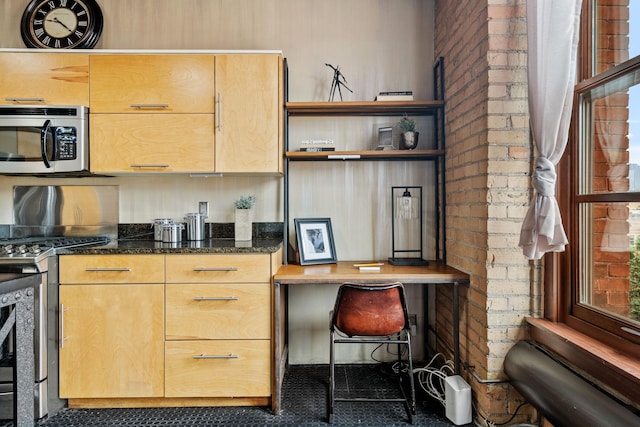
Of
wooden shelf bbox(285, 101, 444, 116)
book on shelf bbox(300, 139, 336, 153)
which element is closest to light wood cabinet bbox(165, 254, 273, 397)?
book on shelf bbox(300, 139, 336, 153)

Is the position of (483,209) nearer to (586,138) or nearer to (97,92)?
(586,138)

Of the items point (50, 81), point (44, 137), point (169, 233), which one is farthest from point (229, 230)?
point (50, 81)

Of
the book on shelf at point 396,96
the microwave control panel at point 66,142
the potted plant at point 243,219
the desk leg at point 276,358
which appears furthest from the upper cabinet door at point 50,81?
the book on shelf at point 396,96

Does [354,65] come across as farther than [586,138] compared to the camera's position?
Yes

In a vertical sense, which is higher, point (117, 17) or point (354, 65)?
point (117, 17)

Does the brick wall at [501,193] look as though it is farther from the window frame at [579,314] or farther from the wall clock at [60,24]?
the wall clock at [60,24]

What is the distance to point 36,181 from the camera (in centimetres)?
268

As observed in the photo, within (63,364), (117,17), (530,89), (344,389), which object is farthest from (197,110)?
(344,389)

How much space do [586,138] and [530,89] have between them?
1.10 feet

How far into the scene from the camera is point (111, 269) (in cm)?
207

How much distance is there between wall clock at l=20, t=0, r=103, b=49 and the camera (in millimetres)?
A: 2561

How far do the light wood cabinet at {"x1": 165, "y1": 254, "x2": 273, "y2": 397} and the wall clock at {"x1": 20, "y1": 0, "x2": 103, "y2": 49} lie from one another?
185 cm

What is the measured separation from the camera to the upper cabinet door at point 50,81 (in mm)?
2287

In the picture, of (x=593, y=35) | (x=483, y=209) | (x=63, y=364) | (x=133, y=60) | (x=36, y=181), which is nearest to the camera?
(x=593, y=35)
